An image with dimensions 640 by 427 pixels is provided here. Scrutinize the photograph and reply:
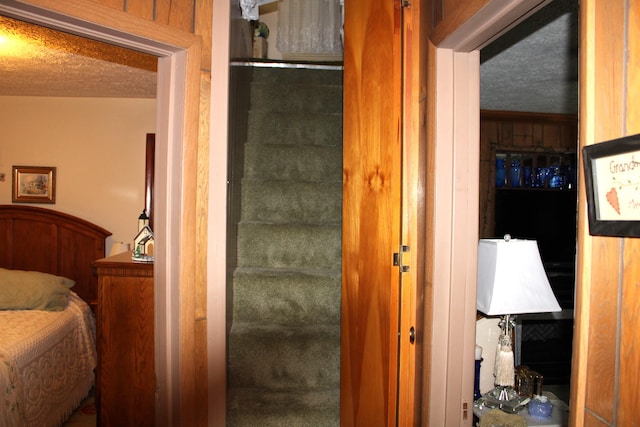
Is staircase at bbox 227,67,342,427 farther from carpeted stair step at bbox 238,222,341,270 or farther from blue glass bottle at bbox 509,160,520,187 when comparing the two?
blue glass bottle at bbox 509,160,520,187

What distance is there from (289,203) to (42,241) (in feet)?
8.36

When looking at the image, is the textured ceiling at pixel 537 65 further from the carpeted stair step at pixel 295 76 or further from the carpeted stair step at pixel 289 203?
the carpeted stair step at pixel 289 203

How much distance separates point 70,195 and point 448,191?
3679mm

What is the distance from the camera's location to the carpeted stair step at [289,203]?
2.79 metres

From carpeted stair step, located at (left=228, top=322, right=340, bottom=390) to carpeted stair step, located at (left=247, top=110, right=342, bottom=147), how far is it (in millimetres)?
1421

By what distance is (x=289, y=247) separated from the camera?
2619 mm

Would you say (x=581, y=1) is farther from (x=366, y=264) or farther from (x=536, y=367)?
(x=536, y=367)

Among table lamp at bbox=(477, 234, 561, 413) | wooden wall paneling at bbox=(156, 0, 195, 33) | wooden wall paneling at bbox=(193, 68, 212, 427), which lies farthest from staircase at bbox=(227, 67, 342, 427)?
wooden wall paneling at bbox=(156, 0, 195, 33)

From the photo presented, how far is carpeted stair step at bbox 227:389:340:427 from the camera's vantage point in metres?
2.09

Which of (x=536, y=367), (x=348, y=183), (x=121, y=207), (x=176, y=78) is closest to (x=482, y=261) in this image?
(x=348, y=183)

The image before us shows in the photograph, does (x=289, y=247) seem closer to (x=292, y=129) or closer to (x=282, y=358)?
(x=282, y=358)

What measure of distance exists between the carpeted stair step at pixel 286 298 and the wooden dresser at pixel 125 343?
1.70ft

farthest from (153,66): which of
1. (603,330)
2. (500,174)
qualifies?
(500,174)

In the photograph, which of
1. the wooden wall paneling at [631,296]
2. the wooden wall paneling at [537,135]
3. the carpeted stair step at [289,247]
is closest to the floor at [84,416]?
the carpeted stair step at [289,247]
